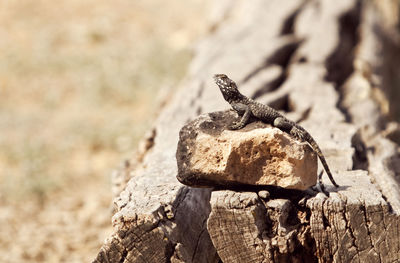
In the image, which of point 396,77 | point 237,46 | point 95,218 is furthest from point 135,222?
point 396,77

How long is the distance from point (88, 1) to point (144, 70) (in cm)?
370

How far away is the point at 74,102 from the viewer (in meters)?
9.00

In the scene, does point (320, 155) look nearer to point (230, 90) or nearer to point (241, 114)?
point (241, 114)

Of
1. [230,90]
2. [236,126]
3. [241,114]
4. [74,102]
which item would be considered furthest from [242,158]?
[74,102]

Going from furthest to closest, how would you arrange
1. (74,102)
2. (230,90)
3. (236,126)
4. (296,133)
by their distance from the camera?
(74,102) → (230,90) → (296,133) → (236,126)

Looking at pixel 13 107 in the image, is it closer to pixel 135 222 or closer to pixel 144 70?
pixel 144 70

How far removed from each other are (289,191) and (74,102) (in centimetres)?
626

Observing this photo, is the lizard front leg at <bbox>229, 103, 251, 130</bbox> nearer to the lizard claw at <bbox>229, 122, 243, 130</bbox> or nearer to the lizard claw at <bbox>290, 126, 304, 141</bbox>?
the lizard claw at <bbox>229, 122, 243, 130</bbox>

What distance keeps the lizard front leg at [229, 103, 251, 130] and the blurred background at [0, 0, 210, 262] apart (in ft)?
7.93

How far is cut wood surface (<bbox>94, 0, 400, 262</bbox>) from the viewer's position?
3.07 meters

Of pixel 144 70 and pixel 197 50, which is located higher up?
pixel 144 70

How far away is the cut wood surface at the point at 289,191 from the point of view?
3.07m

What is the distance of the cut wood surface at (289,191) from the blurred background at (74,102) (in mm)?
1160

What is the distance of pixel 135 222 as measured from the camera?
9.93ft
